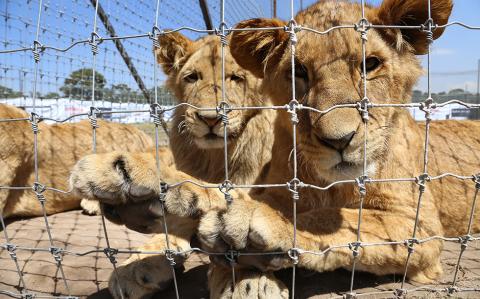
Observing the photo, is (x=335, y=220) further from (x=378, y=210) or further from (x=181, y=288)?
(x=181, y=288)

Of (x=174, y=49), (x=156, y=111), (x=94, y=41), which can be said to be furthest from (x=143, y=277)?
(x=174, y=49)

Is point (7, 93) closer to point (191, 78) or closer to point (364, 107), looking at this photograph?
point (191, 78)

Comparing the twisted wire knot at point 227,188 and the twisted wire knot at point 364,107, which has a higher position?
the twisted wire knot at point 364,107

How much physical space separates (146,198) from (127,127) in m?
4.00

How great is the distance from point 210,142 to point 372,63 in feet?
3.89

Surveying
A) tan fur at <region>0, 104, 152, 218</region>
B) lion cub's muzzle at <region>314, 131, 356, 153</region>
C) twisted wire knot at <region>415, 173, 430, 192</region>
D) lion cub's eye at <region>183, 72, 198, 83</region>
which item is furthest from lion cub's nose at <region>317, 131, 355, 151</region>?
tan fur at <region>0, 104, 152, 218</region>

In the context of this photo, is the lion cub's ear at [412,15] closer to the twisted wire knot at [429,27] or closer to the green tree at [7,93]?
the twisted wire knot at [429,27]

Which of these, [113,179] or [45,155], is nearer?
[113,179]

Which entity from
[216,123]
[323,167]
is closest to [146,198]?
[323,167]

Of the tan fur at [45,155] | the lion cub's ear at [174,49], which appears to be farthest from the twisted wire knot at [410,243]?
the tan fur at [45,155]

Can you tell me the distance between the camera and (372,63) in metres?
2.01

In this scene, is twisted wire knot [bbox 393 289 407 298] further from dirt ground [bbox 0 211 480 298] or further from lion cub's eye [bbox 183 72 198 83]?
lion cub's eye [bbox 183 72 198 83]

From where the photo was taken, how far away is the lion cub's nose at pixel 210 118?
2695 millimetres

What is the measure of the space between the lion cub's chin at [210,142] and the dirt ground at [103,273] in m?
0.69
